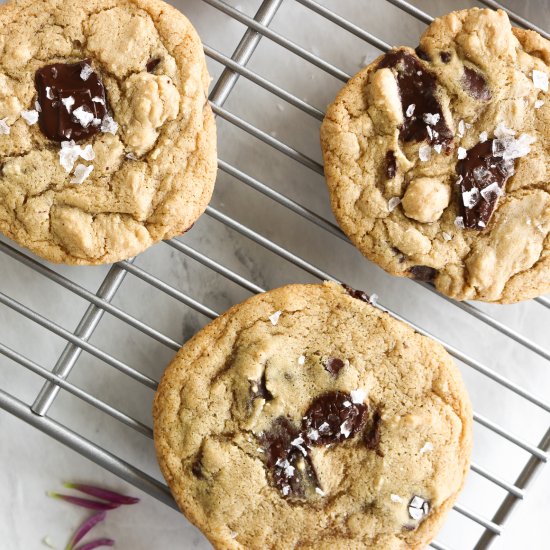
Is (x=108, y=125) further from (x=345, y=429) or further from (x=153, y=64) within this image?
(x=345, y=429)

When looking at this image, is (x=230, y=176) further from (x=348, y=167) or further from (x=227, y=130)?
(x=348, y=167)

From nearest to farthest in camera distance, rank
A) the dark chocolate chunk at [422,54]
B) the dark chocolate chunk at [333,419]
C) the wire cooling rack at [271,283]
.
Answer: the dark chocolate chunk at [333,419] → the dark chocolate chunk at [422,54] → the wire cooling rack at [271,283]

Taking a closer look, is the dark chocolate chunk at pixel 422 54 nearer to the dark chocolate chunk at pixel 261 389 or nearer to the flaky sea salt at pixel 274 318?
the flaky sea salt at pixel 274 318

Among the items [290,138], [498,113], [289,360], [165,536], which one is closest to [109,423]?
[165,536]

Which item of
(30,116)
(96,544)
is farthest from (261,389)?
(30,116)

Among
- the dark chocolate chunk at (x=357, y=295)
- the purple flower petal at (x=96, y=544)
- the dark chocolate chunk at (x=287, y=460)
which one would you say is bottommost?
the purple flower petal at (x=96, y=544)

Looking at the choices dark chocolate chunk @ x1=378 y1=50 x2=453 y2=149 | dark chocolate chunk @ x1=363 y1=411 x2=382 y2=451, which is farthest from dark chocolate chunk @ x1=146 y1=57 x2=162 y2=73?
dark chocolate chunk @ x1=363 y1=411 x2=382 y2=451

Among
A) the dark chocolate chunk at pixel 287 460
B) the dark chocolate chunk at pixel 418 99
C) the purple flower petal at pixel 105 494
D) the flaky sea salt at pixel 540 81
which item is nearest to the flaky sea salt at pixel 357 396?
the dark chocolate chunk at pixel 287 460

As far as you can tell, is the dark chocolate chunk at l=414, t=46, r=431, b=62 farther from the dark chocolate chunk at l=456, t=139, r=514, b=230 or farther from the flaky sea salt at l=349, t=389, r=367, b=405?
the flaky sea salt at l=349, t=389, r=367, b=405
